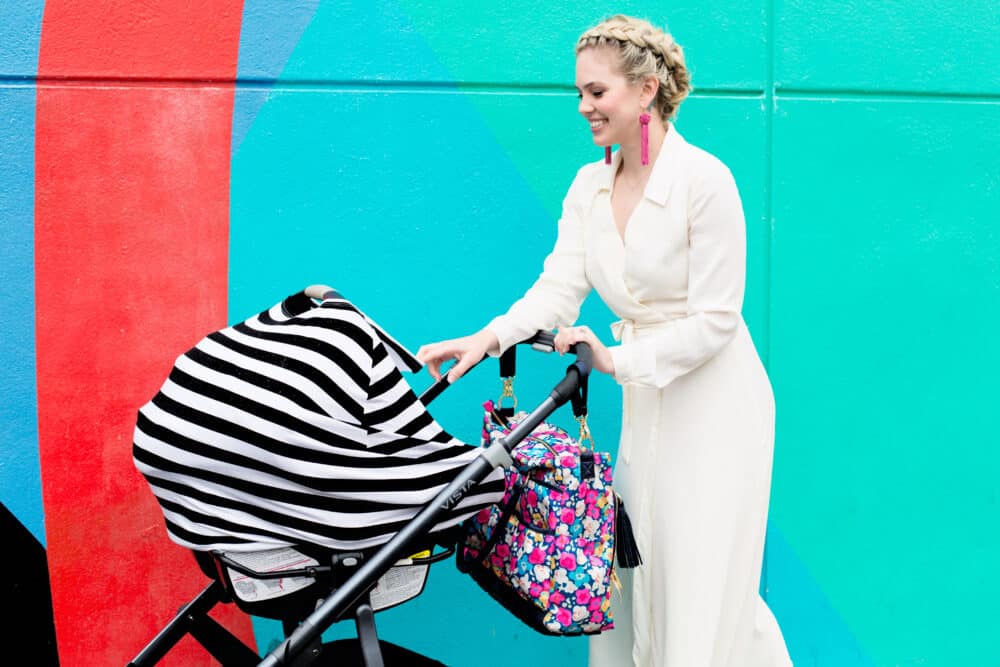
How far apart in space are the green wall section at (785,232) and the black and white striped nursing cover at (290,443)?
1.19m

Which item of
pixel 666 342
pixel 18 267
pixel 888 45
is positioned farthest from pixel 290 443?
pixel 888 45

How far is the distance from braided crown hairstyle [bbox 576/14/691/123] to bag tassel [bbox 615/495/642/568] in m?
1.11

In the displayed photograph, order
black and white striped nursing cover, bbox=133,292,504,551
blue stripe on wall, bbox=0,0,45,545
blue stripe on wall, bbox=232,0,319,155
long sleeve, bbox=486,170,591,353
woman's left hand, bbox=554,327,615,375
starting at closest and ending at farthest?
black and white striped nursing cover, bbox=133,292,504,551 → woman's left hand, bbox=554,327,615,375 → long sleeve, bbox=486,170,591,353 → blue stripe on wall, bbox=0,0,45,545 → blue stripe on wall, bbox=232,0,319,155

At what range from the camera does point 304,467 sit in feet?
7.27

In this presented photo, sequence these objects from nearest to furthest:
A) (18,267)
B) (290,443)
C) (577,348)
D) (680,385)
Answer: (290,443)
(577,348)
(680,385)
(18,267)

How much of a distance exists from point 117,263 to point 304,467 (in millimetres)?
1401

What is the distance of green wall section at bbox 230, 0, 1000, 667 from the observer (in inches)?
137

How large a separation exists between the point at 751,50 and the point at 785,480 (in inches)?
61.3

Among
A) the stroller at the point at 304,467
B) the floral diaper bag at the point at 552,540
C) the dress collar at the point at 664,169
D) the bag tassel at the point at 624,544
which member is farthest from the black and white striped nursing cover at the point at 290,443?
the dress collar at the point at 664,169

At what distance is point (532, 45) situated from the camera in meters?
3.61

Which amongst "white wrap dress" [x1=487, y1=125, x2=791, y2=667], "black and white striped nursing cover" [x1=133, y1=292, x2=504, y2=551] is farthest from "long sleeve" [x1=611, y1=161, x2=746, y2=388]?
"black and white striped nursing cover" [x1=133, y1=292, x2=504, y2=551]

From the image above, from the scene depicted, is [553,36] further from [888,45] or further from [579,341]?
[579,341]

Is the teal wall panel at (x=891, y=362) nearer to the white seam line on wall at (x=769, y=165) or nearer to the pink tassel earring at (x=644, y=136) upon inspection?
the white seam line on wall at (x=769, y=165)

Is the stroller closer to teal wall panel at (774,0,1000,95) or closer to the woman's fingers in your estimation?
the woman's fingers
